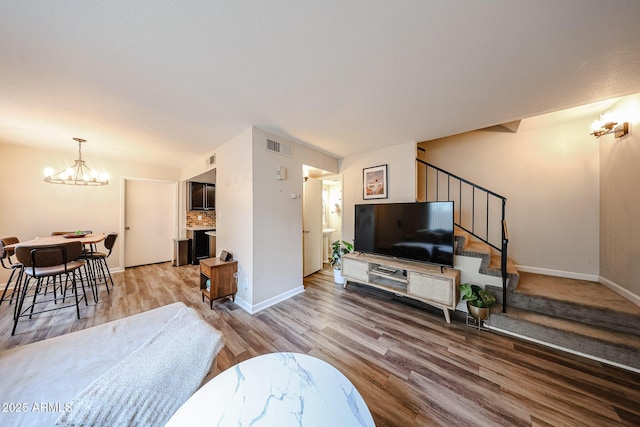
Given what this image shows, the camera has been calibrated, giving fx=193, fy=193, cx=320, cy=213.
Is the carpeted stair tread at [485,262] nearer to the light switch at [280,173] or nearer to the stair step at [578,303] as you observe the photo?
the stair step at [578,303]

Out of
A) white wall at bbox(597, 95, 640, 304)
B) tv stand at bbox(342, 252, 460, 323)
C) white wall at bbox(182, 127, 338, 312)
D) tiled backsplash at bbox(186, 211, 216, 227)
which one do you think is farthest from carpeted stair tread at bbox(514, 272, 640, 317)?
tiled backsplash at bbox(186, 211, 216, 227)

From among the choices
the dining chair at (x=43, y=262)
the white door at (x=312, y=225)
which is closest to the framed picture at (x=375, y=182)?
the white door at (x=312, y=225)

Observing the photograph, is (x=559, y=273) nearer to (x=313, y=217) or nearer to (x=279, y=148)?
(x=313, y=217)

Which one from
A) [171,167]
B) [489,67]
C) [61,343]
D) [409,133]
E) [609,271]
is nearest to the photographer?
[61,343]

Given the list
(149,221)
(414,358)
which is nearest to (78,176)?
(149,221)

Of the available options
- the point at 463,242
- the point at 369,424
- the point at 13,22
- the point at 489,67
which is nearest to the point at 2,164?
the point at 13,22

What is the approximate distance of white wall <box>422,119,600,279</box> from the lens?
2.71m

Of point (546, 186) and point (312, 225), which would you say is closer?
point (546, 186)

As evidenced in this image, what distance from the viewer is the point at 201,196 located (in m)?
4.79

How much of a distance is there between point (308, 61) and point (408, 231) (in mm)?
2294

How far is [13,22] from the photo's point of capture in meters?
1.12

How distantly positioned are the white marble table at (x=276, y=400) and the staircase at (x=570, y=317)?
221 cm

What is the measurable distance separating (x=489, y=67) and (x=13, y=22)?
313 centimetres

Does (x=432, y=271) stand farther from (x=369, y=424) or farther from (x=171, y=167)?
(x=171, y=167)
